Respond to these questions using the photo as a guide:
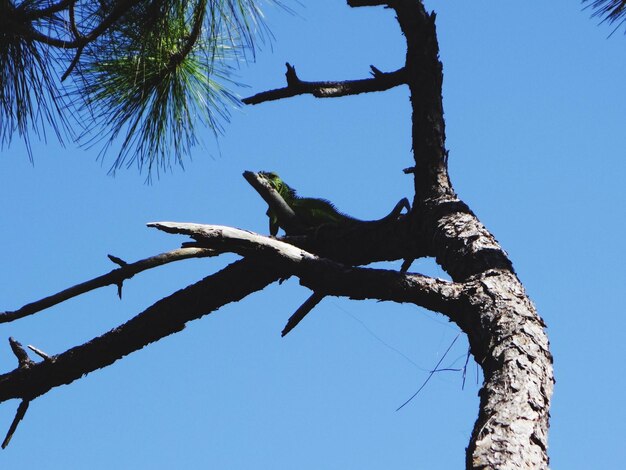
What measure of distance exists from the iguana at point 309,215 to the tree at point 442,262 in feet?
0.24

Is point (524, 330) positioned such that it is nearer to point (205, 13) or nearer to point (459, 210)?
point (459, 210)

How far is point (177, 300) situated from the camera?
2875mm

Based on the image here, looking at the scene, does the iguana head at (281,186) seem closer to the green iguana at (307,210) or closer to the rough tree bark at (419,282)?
the green iguana at (307,210)

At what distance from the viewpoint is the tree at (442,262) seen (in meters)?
2.03

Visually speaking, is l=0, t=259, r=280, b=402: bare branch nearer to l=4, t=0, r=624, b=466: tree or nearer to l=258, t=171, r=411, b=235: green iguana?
l=4, t=0, r=624, b=466: tree

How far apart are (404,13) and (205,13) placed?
1036 mm

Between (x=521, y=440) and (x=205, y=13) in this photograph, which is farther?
(x=205, y=13)

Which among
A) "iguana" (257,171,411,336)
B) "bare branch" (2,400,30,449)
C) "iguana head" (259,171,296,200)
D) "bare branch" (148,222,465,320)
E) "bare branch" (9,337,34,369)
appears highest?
A: "iguana head" (259,171,296,200)

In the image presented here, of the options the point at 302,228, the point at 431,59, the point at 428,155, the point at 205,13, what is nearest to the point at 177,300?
the point at 302,228

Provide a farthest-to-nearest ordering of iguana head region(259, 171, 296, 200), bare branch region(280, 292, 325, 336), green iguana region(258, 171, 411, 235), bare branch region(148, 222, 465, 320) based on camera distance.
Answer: iguana head region(259, 171, 296, 200), green iguana region(258, 171, 411, 235), bare branch region(280, 292, 325, 336), bare branch region(148, 222, 465, 320)

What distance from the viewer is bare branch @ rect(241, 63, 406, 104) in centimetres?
306

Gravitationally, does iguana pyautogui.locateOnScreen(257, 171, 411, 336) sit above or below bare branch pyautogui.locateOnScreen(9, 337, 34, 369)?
above

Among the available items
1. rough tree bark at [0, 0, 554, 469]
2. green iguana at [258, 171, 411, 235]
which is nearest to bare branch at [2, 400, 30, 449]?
rough tree bark at [0, 0, 554, 469]

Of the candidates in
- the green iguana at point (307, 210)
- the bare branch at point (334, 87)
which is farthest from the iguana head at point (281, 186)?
the bare branch at point (334, 87)
